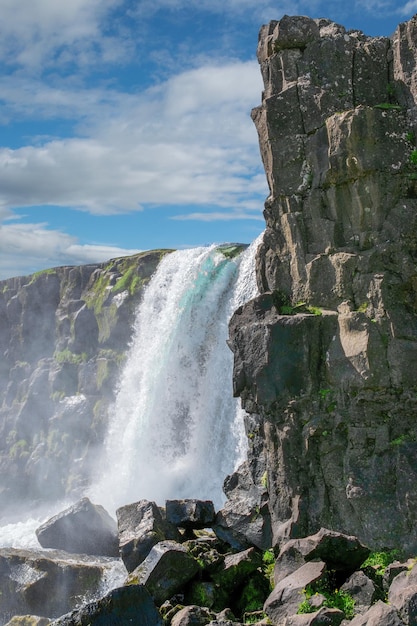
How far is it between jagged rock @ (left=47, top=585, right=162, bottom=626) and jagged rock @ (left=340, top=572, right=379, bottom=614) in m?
4.24

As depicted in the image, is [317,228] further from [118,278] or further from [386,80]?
[118,278]

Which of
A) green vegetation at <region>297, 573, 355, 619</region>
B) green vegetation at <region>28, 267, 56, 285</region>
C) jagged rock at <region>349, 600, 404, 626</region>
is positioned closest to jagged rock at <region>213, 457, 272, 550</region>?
green vegetation at <region>297, 573, 355, 619</region>

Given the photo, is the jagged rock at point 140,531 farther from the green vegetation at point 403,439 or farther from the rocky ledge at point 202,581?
the green vegetation at point 403,439

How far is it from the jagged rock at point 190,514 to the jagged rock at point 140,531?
1.13 feet

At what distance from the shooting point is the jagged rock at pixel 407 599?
10.4 m

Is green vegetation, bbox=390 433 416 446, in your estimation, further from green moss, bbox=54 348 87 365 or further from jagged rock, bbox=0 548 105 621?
green moss, bbox=54 348 87 365

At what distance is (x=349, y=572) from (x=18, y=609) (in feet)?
47.7

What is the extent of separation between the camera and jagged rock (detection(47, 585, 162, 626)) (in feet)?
41.5

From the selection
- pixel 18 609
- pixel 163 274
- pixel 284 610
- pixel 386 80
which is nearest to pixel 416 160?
pixel 386 80

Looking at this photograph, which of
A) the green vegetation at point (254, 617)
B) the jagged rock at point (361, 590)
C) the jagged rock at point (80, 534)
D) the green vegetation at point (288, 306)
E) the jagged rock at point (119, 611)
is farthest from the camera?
the jagged rock at point (80, 534)

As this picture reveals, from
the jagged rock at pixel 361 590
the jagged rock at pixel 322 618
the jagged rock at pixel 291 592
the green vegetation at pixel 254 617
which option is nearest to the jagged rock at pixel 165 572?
the green vegetation at pixel 254 617

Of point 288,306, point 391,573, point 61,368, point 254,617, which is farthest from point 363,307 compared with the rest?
point 61,368

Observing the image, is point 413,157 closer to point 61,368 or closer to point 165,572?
point 165,572

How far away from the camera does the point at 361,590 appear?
538 inches
